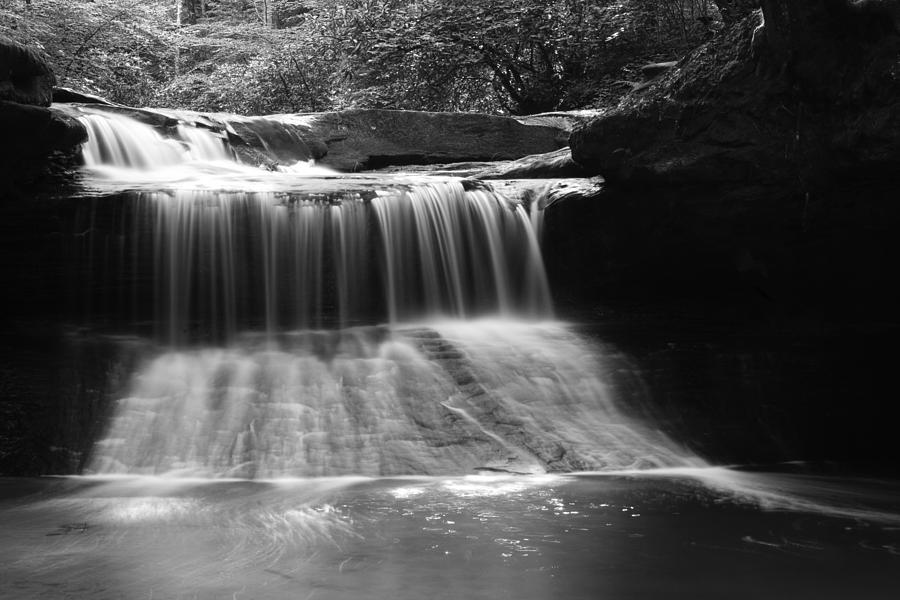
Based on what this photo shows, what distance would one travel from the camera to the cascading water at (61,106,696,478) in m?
5.25

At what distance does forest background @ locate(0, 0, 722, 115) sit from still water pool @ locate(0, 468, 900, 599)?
32.7ft

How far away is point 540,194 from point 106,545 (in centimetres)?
532

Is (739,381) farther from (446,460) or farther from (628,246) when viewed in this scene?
(446,460)

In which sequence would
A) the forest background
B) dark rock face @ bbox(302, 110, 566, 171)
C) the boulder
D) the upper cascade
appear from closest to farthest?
the boulder → the upper cascade → dark rock face @ bbox(302, 110, 566, 171) → the forest background

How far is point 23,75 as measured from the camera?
Answer: 23.0 feet

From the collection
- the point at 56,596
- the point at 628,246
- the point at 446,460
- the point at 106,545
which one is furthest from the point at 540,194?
the point at 56,596

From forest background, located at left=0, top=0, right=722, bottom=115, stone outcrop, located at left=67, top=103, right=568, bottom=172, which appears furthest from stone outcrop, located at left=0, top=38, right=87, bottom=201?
forest background, located at left=0, top=0, right=722, bottom=115

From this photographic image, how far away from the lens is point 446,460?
5.12 m

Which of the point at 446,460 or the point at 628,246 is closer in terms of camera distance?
the point at 446,460

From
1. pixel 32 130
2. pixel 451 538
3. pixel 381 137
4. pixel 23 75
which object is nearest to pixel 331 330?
pixel 32 130

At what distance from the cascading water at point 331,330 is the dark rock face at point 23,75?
3.30ft

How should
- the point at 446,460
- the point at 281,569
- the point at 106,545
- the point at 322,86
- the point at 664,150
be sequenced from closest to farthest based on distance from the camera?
the point at 281,569 < the point at 106,545 < the point at 446,460 < the point at 664,150 < the point at 322,86

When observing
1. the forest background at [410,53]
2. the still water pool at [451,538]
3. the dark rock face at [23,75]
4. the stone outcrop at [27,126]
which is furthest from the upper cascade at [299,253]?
the forest background at [410,53]

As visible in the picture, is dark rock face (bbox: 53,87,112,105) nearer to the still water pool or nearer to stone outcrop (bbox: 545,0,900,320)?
stone outcrop (bbox: 545,0,900,320)
